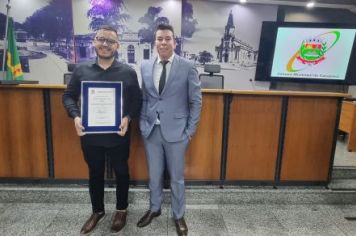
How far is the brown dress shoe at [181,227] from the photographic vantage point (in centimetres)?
191

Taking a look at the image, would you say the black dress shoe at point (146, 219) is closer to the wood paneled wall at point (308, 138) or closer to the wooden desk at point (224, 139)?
the wooden desk at point (224, 139)

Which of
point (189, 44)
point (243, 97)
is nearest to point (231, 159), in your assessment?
point (243, 97)

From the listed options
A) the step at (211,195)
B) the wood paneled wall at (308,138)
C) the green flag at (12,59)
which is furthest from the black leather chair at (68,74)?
the wood paneled wall at (308,138)

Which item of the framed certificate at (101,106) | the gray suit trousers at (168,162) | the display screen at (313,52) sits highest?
the display screen at (313,52)

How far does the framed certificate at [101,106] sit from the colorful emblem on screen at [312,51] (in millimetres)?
4238

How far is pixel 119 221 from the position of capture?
6.46 ft

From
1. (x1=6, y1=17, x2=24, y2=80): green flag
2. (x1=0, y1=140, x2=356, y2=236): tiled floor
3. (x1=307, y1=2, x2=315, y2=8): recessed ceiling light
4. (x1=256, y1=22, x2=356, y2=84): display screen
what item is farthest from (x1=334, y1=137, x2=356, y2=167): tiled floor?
(x1=6, y1=17, x2=24, y2=80): green flag

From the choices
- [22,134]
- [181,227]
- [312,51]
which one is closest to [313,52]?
[312,51]

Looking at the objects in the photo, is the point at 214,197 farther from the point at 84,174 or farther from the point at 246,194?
the point at 84,174

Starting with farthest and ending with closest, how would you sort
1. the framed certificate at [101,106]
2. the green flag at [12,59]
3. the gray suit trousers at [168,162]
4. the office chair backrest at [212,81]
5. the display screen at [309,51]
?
the display screen at [309,51] < the office chair backrest at [212,81] < the green flag at [12,59] < the gray suit trousers at [168,162] < the framed certificate at [101,106]

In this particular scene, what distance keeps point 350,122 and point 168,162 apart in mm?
2393

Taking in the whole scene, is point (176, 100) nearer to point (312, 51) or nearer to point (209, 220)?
point (209, 220)

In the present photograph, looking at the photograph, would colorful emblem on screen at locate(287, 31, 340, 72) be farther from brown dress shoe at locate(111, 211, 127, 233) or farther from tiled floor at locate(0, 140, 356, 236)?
brown dress shoe at locate(111, 211, 127, 233)

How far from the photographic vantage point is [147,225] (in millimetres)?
2029
